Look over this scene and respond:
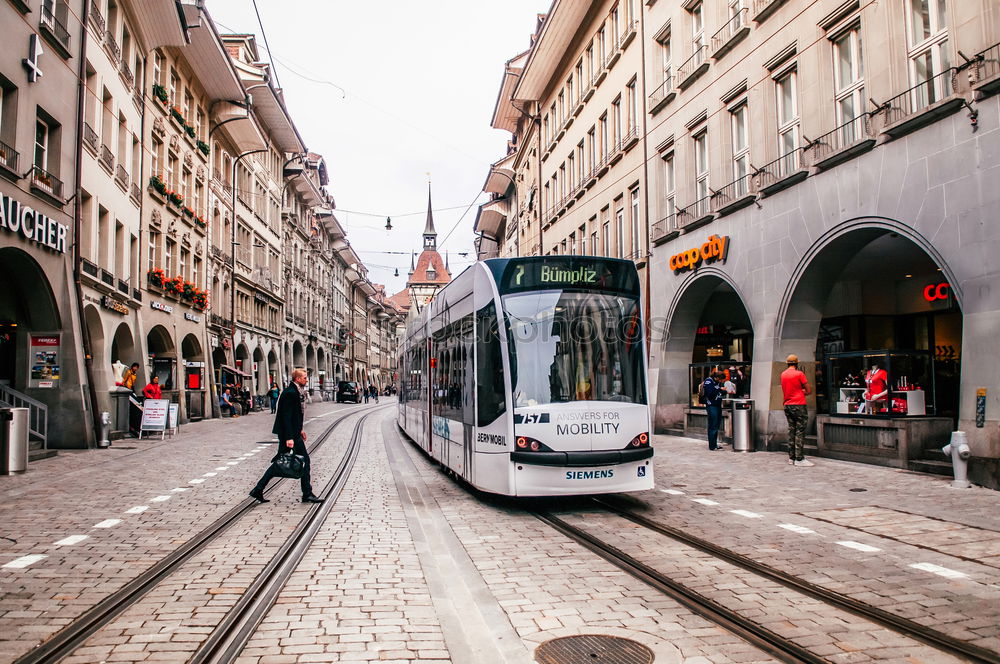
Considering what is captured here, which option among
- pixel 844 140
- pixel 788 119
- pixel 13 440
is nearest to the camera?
pixel 13 440

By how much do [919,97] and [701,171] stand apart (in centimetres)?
824

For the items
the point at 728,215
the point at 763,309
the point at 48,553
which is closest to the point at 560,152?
the point at 728,215

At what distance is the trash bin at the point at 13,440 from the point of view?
1269 centimetres

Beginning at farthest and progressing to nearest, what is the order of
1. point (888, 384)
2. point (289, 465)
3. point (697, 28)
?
point (697, 28) < point (888, 384) < point (289, 465)

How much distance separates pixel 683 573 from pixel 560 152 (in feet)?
105

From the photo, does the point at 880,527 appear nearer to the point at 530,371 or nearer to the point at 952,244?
the point at 530,371

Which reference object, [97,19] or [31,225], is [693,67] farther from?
[31,225]

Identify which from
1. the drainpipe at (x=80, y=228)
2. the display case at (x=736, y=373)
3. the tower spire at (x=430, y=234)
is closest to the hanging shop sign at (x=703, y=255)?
the display case at (x=736, y=373)

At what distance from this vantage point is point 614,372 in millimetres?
9523

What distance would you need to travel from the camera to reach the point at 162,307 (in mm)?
27875

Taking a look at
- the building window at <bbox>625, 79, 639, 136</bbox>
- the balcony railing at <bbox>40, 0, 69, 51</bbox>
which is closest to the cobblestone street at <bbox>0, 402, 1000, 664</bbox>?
the balcony railing at <bbox>40, 0, 69, 51</bbox>

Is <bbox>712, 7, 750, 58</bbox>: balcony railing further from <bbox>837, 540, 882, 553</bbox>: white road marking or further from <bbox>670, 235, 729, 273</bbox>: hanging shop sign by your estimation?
<bbox>837, 540, 882, 553</bbox>: white road marking

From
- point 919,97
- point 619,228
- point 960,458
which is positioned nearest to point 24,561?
point 960,458

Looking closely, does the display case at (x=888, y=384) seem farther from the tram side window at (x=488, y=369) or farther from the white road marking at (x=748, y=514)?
the tram side window at (x=488, y=369)
